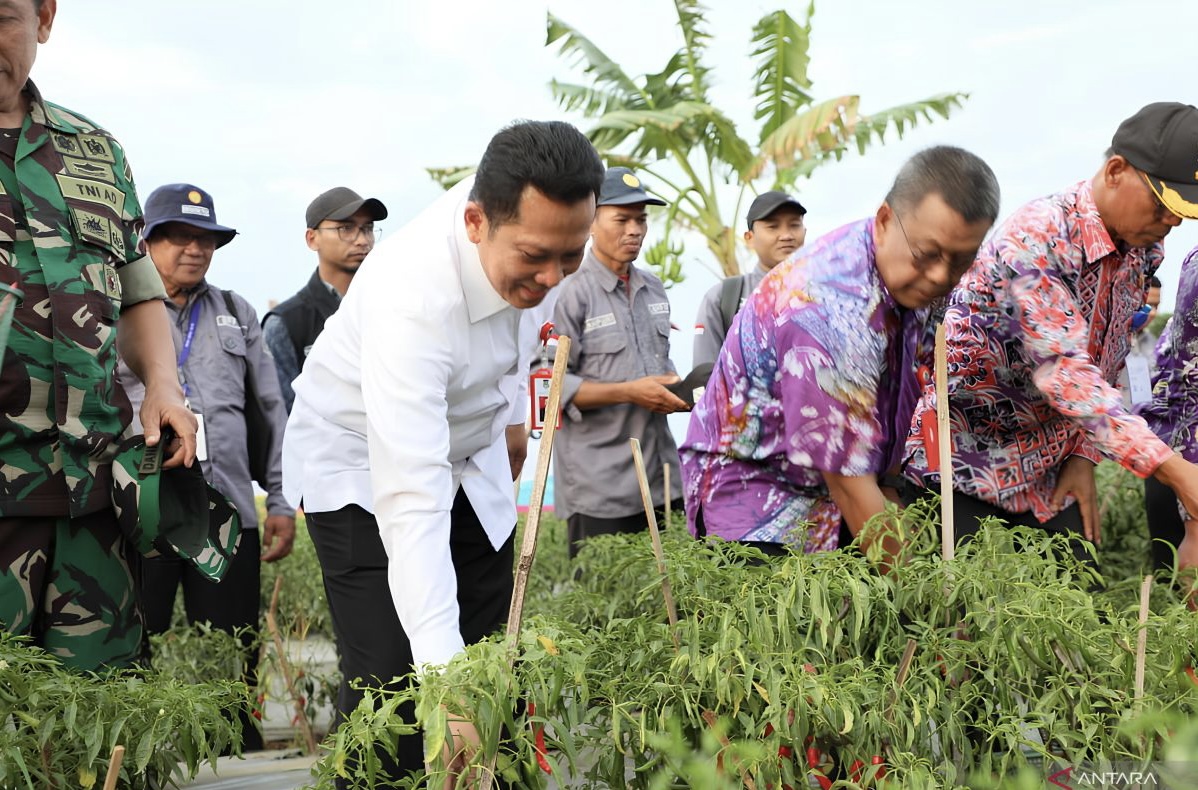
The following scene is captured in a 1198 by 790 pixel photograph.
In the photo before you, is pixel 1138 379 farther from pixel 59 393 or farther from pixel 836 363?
pixel 59 393

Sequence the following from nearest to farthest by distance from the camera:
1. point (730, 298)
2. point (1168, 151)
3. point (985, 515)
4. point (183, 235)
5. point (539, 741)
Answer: point (539, 741) → point (1168, 151) → point (985, 515) → point (183, 235) → point (730, 298)

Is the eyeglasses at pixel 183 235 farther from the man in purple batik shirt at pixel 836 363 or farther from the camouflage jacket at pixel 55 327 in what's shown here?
the man in purple batik shirt at pixel 836 363

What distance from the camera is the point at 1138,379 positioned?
13.9 ft

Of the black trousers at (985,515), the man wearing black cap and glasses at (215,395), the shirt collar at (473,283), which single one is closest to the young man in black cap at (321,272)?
the man wearing black cap and glasses at (215,395)

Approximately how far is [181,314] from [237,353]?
0.25 meters

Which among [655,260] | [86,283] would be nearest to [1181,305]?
[86,283]

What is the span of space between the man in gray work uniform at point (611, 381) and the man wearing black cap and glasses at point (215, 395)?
1115 millimetres

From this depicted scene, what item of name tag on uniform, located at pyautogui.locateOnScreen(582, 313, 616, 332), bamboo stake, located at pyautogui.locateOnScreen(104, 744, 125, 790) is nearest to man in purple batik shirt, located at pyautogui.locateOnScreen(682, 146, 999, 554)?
bamboo stake, located at pyautogui.locateOnScreen(104, 744, 125, 790)

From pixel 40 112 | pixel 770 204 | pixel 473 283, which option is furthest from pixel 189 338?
pixel 770 204

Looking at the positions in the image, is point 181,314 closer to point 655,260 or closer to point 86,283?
point 86,283

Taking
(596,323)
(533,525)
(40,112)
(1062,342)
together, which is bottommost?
(533,525)

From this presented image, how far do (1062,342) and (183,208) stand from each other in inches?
120

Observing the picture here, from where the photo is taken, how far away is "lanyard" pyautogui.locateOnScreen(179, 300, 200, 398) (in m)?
4.34

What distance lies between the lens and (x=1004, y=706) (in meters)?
1.92
